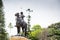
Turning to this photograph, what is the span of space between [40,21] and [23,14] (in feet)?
4.98

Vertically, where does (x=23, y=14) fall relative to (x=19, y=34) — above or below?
above

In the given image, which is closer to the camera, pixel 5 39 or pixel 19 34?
pixel 5 39

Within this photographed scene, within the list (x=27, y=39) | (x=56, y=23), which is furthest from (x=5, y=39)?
(x=56, y=23)

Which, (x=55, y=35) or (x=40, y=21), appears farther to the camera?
(x=40, y=21)

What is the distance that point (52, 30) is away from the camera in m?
15.7

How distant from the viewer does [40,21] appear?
16.9m

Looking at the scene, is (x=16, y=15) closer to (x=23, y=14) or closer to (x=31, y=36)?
(x=23, y=14)

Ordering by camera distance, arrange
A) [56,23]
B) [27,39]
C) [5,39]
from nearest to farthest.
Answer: [5,39] < [27,39] < [56,23]

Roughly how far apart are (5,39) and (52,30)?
21.4 ft

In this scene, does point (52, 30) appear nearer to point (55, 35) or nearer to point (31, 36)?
point (55, 35)

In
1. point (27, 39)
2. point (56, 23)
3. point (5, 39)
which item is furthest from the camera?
point (56, 23)

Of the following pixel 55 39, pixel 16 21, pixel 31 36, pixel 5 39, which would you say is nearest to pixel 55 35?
pixel 55 39

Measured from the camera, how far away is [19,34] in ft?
51.7

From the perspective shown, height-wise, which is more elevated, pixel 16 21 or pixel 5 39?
pixel 16 21
